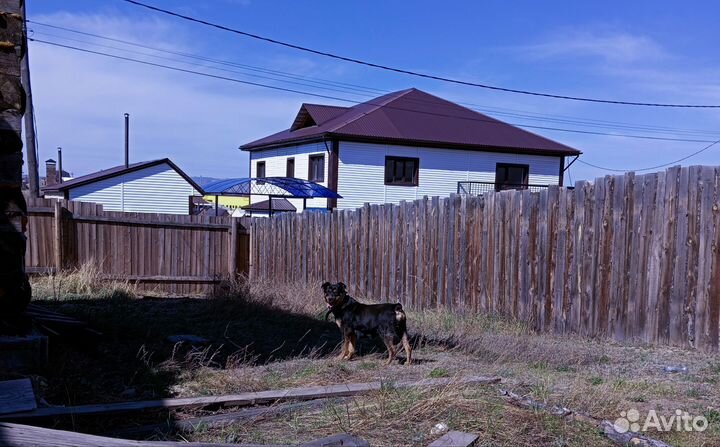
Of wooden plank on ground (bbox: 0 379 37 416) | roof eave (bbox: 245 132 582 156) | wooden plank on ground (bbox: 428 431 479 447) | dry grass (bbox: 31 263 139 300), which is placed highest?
roof eave (bbox: 245 132 582 156)

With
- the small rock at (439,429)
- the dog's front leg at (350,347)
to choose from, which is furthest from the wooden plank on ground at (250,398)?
the dog's front leg at (350,347)

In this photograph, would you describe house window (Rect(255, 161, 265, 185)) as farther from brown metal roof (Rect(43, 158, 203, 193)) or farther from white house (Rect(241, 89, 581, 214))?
brown metal roof (Rect(43, 158, 203, 193))

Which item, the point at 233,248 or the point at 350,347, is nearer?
the point at 350,347

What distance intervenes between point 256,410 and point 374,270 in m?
7.15

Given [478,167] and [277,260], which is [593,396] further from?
[478,167]

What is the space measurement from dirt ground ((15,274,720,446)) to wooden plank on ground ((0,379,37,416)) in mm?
261

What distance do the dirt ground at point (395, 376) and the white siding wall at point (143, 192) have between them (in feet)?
83.6

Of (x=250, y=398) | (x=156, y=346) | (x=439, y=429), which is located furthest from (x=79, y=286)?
(x=439, y=429)

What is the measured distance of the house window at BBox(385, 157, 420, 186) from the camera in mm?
28234

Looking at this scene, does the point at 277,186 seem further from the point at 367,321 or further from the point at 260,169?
the point at 367,321

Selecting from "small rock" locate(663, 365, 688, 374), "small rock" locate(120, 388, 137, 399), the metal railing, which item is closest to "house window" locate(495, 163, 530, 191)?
the metal railing

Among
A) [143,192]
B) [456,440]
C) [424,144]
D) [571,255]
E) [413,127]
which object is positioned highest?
[413,127]

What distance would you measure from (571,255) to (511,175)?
22324 millimetres

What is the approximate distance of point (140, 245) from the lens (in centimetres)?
1514
